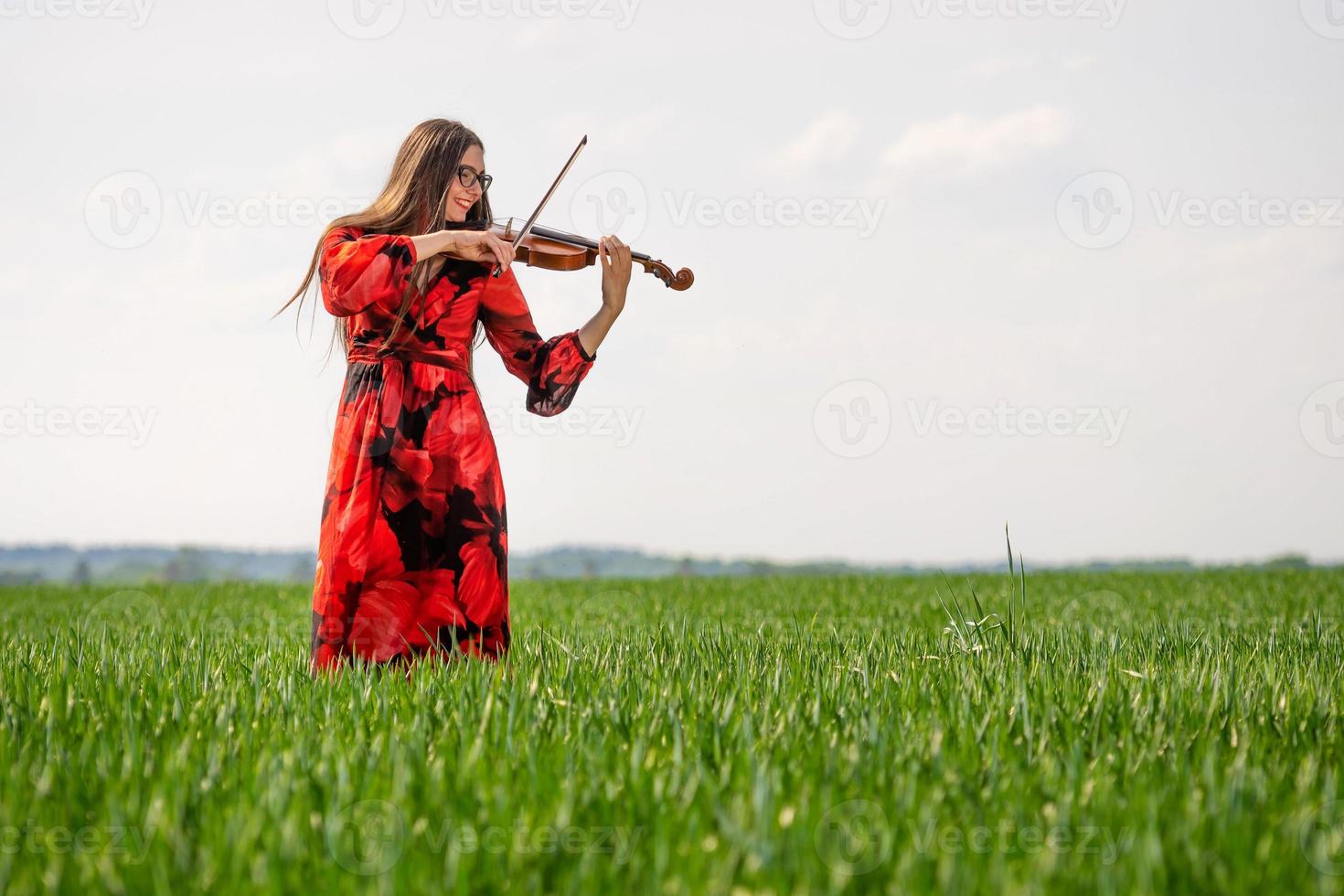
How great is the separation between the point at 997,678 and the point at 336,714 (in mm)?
2033

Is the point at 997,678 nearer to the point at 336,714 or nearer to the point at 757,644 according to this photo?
the point at 757,644

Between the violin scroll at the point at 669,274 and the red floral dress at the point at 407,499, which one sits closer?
the red floral dress at the point at 407,499

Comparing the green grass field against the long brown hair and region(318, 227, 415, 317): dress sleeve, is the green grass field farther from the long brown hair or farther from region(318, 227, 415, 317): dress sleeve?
the long brown hair

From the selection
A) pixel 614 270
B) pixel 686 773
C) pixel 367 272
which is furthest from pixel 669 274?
pixel 686 773

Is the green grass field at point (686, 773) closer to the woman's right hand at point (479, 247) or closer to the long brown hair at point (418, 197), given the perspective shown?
the woman's right hand at point (479, 247)

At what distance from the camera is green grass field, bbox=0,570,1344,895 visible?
1953mm

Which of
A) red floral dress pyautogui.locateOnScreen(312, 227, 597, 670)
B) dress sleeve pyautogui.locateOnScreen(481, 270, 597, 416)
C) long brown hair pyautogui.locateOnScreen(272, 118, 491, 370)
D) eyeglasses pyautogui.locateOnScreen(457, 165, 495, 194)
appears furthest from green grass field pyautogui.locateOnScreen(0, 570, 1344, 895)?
eyeglasses pyautogui.locateOnScreen(457, 165, 495, 194)

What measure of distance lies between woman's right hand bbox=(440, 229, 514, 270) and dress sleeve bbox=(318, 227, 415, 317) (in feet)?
0.51

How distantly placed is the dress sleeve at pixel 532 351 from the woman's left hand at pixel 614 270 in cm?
20

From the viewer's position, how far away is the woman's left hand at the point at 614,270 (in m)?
4.20

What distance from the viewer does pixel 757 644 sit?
4.52 meters

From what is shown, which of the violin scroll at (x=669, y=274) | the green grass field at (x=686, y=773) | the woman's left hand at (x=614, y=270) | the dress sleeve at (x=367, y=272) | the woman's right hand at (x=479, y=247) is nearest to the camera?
the green grass field at (x=686, y=773)

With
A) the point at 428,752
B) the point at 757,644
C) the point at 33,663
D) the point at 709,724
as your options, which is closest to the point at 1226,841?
the point at 709,724

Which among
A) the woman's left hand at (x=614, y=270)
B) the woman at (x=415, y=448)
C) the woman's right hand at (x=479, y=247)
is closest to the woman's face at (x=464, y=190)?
the woman at (x=415, y=448)
